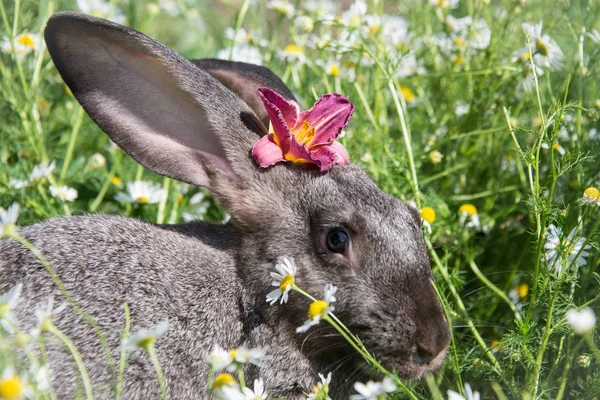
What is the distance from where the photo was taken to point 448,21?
577 cm

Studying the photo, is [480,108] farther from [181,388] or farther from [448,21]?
[181,388]

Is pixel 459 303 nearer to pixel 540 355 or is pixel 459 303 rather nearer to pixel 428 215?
pixel 428 215

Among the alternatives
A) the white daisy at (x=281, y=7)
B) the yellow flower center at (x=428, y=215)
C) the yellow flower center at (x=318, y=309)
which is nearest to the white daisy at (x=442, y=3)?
the white daisy at (x=281, y=7)

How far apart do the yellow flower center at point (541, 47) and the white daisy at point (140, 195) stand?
86.7 inches

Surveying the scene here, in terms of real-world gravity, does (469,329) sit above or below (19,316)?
below

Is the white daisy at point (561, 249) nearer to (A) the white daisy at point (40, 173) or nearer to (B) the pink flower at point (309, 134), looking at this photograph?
(B) the pink flower at point (309, 134)

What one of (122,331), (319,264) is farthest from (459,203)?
(122,331)

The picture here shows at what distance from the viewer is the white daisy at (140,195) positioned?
4.71m

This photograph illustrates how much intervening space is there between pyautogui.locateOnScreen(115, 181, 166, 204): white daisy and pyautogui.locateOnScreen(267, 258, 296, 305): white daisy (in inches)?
52.9

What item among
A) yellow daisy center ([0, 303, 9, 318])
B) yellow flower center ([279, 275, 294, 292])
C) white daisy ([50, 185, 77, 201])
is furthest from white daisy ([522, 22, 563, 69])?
yellow daisy center ([0, 303, 9, 318])

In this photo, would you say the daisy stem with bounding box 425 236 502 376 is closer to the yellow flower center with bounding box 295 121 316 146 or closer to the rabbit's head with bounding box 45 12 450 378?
the rabbit's head with bounding box 45 12 450 378

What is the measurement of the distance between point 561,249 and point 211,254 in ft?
5.05

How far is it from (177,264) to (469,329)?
1458mm

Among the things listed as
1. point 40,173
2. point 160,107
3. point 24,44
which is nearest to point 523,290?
point 160,107
